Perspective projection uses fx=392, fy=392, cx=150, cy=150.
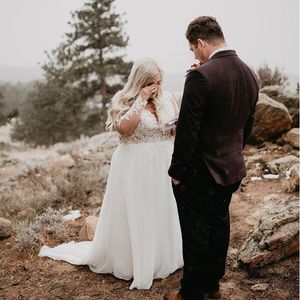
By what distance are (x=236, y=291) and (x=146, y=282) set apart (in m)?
0.92

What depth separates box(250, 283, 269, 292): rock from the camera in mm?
3828

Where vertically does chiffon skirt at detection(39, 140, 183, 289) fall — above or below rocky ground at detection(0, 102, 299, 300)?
above

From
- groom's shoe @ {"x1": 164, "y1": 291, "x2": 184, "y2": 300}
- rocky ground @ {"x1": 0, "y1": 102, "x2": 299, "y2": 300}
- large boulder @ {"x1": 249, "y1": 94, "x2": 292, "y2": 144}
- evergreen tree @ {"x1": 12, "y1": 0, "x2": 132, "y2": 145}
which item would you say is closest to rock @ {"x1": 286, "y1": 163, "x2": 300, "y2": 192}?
rocky ground @ {"x1": 0, "y1": 102, "x2": 299, "y2": 300}

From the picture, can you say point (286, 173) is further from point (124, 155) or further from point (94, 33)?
point (94, 33)

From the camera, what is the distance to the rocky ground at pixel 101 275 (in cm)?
398

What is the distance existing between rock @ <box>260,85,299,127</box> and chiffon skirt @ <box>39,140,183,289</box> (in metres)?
6.11

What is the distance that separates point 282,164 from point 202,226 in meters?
4.47

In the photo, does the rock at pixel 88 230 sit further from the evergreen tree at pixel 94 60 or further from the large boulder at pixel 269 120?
the evergreen tree at pixel 94 60

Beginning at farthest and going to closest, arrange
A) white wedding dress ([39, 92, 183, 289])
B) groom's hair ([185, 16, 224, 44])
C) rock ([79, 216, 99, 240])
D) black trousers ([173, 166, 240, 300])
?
rock ([79, 216, 99, 240]), white wedding dress ([39, 92, 183, 289]), black trousers ([173, 166, 240, 300]), groom's hair ([185, 16, 224, 44])

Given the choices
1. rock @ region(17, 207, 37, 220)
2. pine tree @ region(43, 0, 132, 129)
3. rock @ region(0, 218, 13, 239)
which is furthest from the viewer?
pine tree @ region(43, 0, 132, 129)

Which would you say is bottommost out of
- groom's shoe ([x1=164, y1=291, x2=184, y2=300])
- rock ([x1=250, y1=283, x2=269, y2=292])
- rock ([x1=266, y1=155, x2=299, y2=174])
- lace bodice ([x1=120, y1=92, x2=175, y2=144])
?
rock ([x1=250, y1=283, x2=269, y2=292])

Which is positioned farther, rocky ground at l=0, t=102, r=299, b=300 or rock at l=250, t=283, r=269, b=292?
rocky ground at l=0, t=102, r=299, b=300

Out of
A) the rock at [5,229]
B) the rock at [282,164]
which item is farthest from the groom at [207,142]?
the rock at [282,164]

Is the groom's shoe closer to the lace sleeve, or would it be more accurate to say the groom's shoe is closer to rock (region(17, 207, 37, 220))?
the lace sleeve
